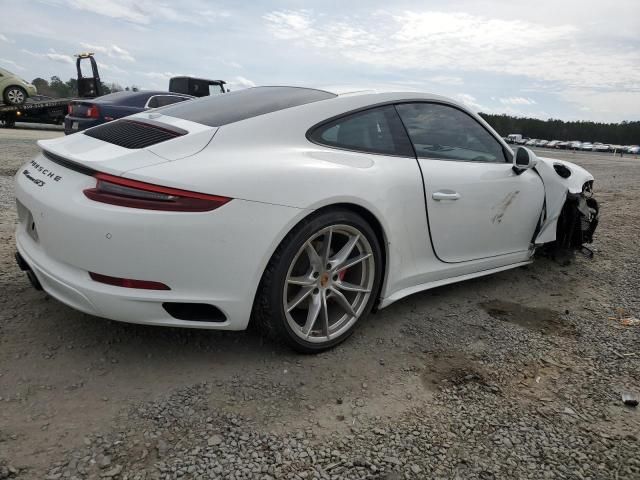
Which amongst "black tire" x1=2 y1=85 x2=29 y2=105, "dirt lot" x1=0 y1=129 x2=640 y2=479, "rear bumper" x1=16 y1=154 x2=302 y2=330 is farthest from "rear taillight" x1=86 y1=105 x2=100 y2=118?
"black tire" x1=2 y1=85 x2=29 y2=105

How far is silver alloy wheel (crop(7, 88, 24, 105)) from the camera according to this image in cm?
1599

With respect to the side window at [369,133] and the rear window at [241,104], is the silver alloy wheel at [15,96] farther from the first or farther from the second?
the side window at [369,133]

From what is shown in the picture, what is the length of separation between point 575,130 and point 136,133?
3935 inches

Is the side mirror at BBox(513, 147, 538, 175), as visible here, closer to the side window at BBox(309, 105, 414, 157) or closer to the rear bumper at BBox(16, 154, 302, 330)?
the side window at BBox(309, 105, 414, 157)

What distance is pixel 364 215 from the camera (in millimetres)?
2566

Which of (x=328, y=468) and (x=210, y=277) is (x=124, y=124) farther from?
(x=328, y=468)

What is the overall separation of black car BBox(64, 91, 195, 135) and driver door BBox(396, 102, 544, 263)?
7.03 m

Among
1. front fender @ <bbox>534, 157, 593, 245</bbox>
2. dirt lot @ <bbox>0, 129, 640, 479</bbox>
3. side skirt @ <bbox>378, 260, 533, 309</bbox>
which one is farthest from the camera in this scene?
front fender @ <bbox>534, 157, 593, 245</bbox>

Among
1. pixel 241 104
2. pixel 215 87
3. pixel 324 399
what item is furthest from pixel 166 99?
pixel 324 399

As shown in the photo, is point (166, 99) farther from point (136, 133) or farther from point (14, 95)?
point (14, 95)

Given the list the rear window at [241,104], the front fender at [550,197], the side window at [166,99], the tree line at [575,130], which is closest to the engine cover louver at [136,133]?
the rear window at [241,104]

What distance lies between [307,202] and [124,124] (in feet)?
3.88

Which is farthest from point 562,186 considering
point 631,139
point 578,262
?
point 631,139

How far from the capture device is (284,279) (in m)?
2.26
